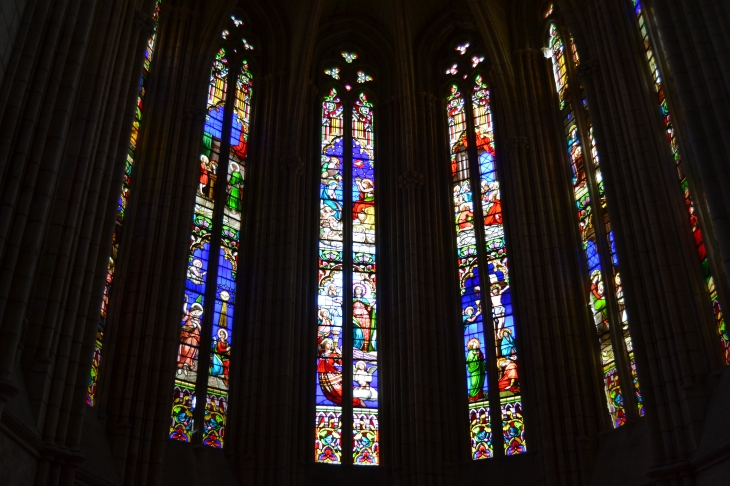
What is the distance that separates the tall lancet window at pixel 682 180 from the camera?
39.3 ft

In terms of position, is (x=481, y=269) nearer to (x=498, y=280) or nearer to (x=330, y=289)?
(x=498, y=280)

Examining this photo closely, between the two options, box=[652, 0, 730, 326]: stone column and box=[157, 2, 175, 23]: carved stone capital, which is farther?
box=[157, 2, 175, 23]: carved stone capital

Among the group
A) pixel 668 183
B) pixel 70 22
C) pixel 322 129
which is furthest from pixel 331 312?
pixel 70 22

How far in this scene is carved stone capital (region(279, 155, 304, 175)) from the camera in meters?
17.9

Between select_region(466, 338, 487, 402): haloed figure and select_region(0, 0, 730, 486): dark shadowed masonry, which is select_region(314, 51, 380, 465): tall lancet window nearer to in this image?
select_region(0, 0, 730, 486): dark shadowed masonry

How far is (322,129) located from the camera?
20016 millimetres

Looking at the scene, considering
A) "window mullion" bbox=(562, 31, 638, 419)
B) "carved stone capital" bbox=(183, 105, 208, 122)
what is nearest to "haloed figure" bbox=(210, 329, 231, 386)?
"carved stone capital" bbox=(183, 105, 208, 122)

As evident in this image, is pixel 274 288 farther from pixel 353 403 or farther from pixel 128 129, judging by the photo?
pixel 128 129

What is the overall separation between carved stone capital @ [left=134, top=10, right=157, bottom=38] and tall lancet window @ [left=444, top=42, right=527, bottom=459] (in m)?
7.96

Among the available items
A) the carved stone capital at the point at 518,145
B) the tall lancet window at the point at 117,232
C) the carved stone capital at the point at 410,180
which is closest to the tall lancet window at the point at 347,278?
the carved stone capital at the point at 410,180

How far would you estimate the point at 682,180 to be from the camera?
1323 centimetres

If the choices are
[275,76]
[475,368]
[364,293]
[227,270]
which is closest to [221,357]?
[227,270]

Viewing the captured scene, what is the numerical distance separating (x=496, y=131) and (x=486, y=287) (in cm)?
401

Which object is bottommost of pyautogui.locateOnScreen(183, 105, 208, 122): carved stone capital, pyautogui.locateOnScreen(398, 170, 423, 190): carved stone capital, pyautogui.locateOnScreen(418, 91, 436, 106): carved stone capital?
pyautogui.locateOnScreen(398, 170, 423, 190): carved stone capital
